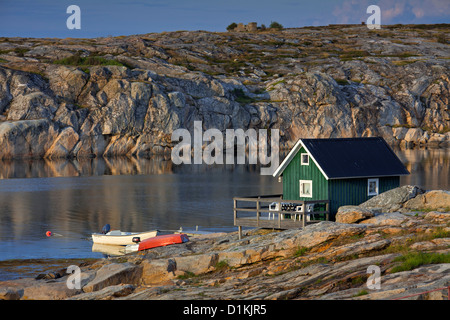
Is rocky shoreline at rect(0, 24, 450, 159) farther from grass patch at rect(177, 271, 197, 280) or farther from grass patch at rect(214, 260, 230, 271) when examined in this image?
grass patch at rect(214, 260, 230, 271)

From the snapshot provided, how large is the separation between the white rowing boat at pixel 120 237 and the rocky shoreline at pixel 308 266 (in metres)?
8.04

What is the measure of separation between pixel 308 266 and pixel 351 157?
15799 millimetres

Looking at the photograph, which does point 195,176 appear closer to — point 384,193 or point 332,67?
point 384,193

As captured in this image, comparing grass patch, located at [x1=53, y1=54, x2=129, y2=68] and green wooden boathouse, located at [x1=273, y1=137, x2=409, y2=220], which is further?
grass patch, located at [x1=53, y1=54, x2=129, y2=68]

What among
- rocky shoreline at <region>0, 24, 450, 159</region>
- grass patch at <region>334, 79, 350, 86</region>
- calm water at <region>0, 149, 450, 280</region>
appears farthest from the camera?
grass patch at <region>334, 79, 350, 86</region>

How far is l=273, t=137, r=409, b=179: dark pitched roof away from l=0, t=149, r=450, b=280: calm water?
14.6 meters

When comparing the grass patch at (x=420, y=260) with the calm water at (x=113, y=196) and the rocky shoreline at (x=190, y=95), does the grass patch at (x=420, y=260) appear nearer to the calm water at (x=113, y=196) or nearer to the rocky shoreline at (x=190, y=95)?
the calm water at (x=113, y=196)

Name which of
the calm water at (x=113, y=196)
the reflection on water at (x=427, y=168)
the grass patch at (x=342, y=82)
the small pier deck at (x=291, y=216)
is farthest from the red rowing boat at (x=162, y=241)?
the grass patch at (x=342, y=82)

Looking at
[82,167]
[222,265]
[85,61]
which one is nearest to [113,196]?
[82,167]

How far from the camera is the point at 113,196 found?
7781cm

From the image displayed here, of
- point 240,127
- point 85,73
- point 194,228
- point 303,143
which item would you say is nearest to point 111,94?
point 85,73

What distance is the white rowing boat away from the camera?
156 feet

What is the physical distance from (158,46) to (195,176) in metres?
89.6

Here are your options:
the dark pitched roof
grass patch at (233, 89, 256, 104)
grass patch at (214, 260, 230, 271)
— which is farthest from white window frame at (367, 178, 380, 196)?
grass patch at (233, 89, 256, 104)
